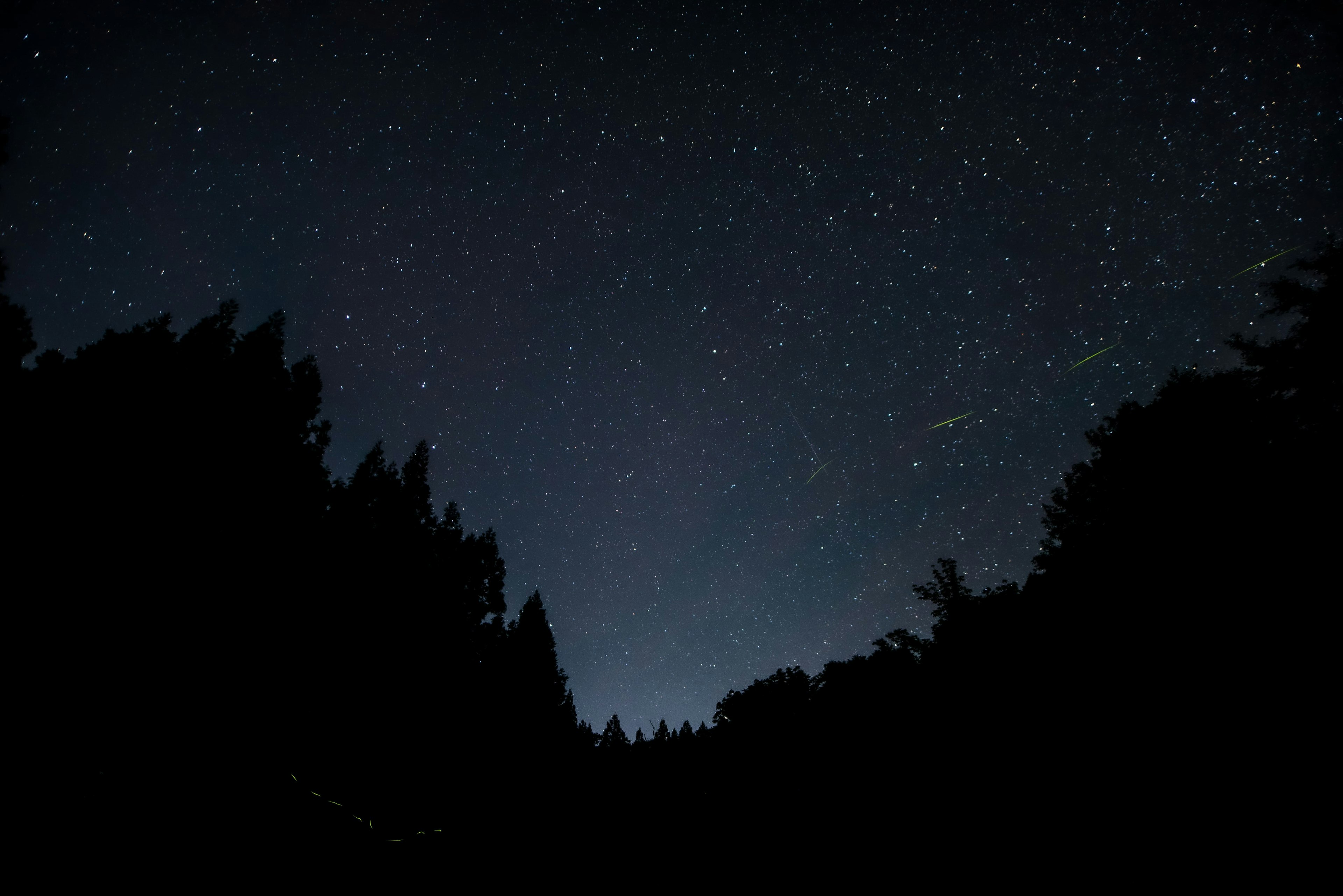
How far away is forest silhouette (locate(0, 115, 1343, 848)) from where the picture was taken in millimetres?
6625

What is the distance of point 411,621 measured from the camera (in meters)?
12.8

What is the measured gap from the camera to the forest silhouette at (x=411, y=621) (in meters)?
6.62

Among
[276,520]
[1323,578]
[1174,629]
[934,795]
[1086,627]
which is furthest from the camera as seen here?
[276,520]

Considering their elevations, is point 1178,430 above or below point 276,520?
below

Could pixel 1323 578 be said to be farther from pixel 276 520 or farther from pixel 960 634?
pixel 276 520

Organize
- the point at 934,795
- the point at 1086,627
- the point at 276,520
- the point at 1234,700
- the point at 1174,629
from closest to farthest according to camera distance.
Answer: the point at 1234,700 < the point at 1174,629 < the point at 1086,627 < the point at 934,795 < the point at 276,520

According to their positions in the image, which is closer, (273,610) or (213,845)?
(213,845)

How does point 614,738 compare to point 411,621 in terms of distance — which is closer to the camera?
point 411,621

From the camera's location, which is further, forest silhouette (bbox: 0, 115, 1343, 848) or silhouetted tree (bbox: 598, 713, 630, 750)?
silhouetted tree (bbox: 598, 713, 630, 750)

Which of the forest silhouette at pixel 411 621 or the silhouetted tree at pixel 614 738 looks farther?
the silhouetted tree at pixel 614 738

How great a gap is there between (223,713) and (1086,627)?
48.1 feet

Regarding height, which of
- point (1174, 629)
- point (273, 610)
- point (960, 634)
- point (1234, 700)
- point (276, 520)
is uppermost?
point (276, 520)

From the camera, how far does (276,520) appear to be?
970 centimetres

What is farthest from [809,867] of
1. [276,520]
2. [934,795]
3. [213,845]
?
[276,520]
